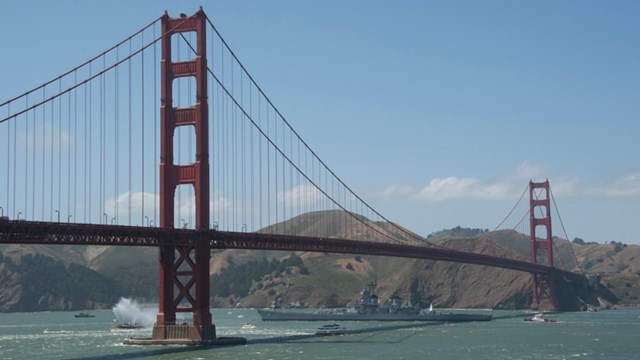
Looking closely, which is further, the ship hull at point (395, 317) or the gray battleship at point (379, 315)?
the gray battleship at point (379, 315)

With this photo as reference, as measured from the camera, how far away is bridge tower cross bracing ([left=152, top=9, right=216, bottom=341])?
3073 inches

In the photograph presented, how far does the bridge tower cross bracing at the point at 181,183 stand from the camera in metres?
78.1

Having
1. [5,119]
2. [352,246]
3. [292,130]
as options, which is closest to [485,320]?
[352,246]

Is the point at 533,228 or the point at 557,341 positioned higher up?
the point at 533,228

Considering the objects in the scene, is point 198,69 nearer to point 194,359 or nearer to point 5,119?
point 5,119

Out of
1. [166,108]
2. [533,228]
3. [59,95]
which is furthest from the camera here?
[533,228]

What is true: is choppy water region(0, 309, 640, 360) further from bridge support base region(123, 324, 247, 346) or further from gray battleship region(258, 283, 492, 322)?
gray battleship region(258, 283, 492, 322)

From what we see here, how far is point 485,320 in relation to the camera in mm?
140000

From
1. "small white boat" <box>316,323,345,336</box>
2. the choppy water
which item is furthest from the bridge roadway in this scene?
the choppy water

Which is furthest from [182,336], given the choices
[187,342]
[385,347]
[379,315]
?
[379,315]

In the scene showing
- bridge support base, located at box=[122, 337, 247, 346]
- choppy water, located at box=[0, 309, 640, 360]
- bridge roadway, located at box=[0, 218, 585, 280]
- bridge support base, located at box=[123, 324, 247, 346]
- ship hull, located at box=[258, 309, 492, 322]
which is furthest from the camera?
ship hull, located at box=[258, 309, 492, 322]

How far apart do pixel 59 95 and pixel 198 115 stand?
1051cm

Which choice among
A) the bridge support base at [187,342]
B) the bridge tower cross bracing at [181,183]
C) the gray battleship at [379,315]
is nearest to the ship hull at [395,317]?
the gray battleship at [379,315]

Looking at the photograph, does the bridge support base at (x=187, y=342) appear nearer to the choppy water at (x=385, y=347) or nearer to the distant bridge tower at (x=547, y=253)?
the choppy water at (x=385, y=347)
